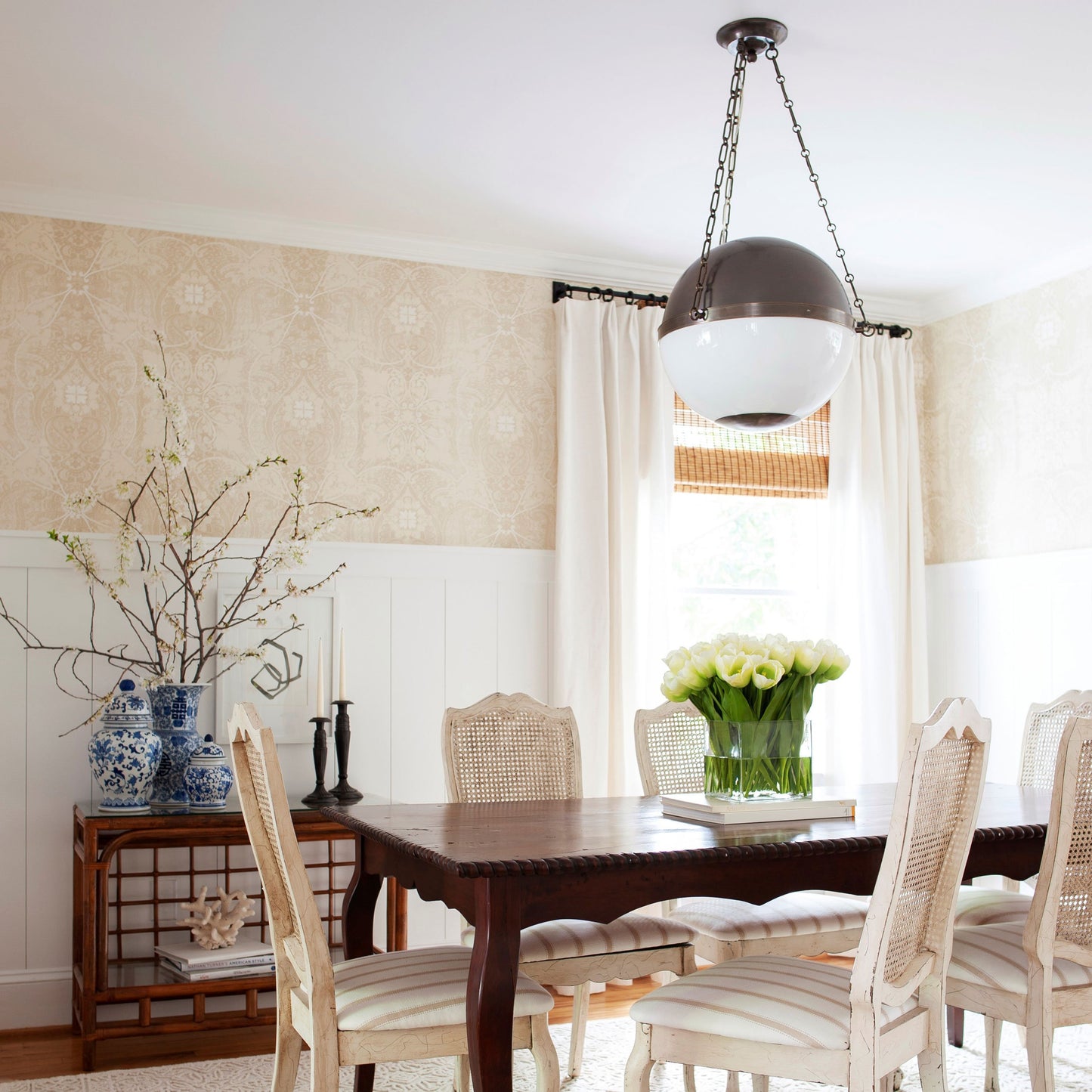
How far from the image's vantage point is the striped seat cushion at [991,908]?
3078mm

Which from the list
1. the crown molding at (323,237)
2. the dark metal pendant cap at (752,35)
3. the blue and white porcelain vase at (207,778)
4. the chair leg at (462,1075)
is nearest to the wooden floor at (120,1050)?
the blue and white porcelain vase at (207,778)

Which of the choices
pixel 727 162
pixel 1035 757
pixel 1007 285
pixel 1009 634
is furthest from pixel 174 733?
pixel 1007 285

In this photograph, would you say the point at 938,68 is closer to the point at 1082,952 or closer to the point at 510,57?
the point at 510,57

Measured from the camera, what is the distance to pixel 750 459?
484cm

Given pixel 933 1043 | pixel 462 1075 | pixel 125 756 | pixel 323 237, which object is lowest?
pixel 462 1075

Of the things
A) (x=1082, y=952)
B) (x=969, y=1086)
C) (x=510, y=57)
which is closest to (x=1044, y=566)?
(x=969, y=1086)

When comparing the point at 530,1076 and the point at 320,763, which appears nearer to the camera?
the point at 530,1076

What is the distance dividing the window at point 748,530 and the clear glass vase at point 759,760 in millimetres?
2105

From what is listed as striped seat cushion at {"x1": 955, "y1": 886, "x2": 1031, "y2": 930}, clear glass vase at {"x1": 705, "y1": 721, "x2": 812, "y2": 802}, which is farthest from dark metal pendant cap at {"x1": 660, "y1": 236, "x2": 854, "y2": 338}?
striped seat cushion at {"x1": 955, "y1": 886, "x2": 1031, "y2": 930}

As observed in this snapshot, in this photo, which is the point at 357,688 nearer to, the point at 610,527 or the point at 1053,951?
the point at 610,527

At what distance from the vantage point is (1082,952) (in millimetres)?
2369

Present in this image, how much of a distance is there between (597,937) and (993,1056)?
3.72 feet

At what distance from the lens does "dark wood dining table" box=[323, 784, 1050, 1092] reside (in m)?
2.06

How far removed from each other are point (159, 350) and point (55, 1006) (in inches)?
83.8
